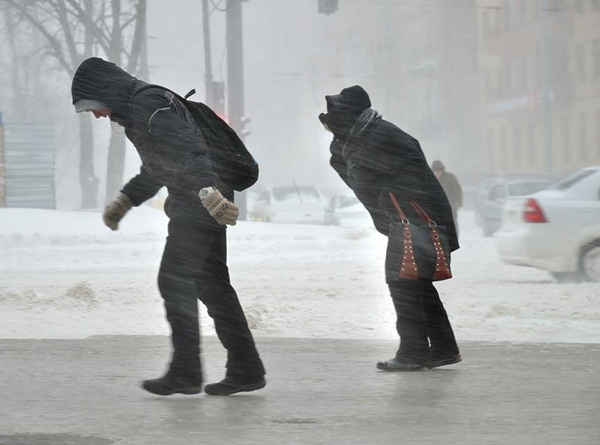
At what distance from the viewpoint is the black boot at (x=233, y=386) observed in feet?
19.2

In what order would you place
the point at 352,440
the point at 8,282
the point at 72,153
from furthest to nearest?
1. the point at 72,153
2. the point at 8,282
3. the point at 352,440

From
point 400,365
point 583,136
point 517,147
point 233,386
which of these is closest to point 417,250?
point 400,365

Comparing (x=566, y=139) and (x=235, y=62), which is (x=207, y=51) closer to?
(x=235, y=62)

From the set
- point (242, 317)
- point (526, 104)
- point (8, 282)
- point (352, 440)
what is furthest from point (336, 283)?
point (526, 104)

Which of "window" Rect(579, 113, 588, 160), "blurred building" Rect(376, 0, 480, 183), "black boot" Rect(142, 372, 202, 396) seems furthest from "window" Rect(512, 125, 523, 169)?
"black boot" Rect(142, 372, 202, 396)

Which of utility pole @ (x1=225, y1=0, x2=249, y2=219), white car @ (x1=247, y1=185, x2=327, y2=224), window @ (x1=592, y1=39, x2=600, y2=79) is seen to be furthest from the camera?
window @ (x1=592, y1=39, x2=600, y2=79)

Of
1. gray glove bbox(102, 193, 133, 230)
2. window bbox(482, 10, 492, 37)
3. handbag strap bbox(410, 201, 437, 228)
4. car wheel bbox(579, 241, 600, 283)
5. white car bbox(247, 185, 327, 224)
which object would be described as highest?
window bbox(482, 10, 492, 37)

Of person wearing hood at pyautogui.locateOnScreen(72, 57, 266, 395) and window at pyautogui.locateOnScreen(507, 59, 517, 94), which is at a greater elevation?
window at pyautogui.locateOnScreen(507, 59, 517, 94)

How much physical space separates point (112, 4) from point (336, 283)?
25566mm

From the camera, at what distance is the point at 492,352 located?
7.50 m

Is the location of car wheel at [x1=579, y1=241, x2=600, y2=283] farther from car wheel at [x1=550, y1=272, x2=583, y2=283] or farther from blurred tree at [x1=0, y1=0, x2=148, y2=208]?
blurred tree at [x1=0, y1=0, x2=148, y2=208]

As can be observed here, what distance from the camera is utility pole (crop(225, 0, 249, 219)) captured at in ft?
90.4

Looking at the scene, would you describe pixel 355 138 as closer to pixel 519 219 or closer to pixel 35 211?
pixel 519 219

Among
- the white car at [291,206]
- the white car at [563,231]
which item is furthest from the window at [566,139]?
the white car at [563,231]
